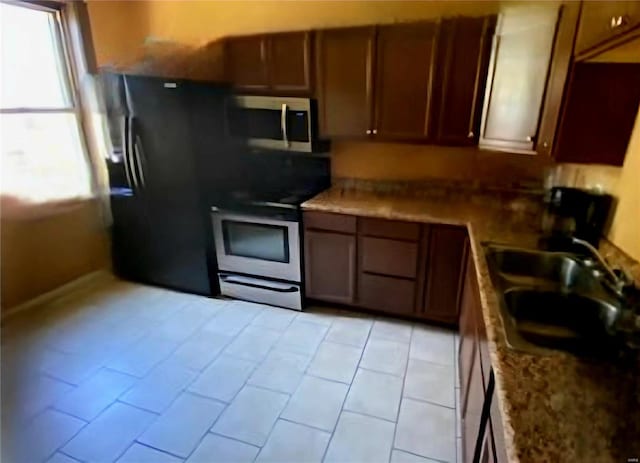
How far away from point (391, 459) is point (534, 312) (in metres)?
0.91

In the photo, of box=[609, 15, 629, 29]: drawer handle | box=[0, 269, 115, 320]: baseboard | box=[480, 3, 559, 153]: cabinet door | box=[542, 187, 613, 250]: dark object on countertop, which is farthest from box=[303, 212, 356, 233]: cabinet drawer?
box=[0, 269, 115, 320]: baseboard

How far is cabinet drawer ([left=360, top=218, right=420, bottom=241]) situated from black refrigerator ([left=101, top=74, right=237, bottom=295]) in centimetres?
122

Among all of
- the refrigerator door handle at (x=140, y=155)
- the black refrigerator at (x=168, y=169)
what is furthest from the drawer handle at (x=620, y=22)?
the refrigerator door handle at (x=140, y=155)

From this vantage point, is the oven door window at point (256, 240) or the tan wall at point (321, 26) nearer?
the tan wall at point (321, 26)

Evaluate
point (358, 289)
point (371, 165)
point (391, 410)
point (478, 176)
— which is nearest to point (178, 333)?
point (358, 289)

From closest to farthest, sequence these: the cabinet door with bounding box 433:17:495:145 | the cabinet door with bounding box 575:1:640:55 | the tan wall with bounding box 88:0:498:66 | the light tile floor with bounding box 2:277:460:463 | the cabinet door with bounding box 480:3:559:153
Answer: the cabinet door with bounding box 575:1:640:55 → the light tile floor with bounding box 2:277:460:463 → the cabinet door with bounding box 480:3:559:153 → the cabinet door with bounding box 433:17:495:145 → the tan wall with bounding box 88:0:498:66

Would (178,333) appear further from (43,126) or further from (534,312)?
(534,312)

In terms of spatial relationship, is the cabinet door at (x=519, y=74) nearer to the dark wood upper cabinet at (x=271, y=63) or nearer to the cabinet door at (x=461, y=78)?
the cabinet door at (x=461, y=78)

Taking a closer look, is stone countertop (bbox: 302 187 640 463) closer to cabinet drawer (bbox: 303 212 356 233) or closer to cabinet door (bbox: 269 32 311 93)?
cabinet drawer (bbox: 303 212 356 233)

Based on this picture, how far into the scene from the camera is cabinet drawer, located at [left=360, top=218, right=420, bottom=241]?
2.46m

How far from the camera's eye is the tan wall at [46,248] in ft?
8.41

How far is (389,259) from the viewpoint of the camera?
2.59m

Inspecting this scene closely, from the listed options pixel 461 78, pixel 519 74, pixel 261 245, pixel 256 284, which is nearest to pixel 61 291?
pixel 256 284

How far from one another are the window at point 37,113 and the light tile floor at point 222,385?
40.8 inches
